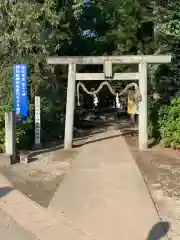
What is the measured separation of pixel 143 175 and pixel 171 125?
437 centimetres

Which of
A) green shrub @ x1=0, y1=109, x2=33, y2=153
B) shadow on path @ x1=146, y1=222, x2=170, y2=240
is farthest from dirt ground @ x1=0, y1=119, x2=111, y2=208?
shadow on path @ x1=146, y1=222, x2=170, y2=240

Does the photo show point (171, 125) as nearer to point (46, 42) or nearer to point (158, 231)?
point (46, 42)

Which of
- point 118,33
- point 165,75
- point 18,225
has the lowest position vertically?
point 18,225

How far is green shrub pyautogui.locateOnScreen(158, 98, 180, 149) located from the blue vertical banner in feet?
15.0

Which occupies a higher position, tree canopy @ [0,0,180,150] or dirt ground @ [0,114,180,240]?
tree canopy @ [0,0,180,150]

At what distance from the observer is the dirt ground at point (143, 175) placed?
7098 millimetres

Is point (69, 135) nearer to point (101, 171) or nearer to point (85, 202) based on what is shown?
point (101, 171)

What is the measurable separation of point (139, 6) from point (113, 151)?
35.3ft

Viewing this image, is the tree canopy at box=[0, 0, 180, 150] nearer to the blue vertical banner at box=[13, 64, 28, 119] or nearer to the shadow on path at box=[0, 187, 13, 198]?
the blue vertical banner at box=[13, 64, 28, 119]

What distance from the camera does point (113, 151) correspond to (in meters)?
13.1

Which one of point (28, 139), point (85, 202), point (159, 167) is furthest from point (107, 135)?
point (85, 202)

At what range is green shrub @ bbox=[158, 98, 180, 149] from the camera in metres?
13.3

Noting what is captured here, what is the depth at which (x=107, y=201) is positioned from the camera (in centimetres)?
725

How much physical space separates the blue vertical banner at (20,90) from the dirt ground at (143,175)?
1559 mm
